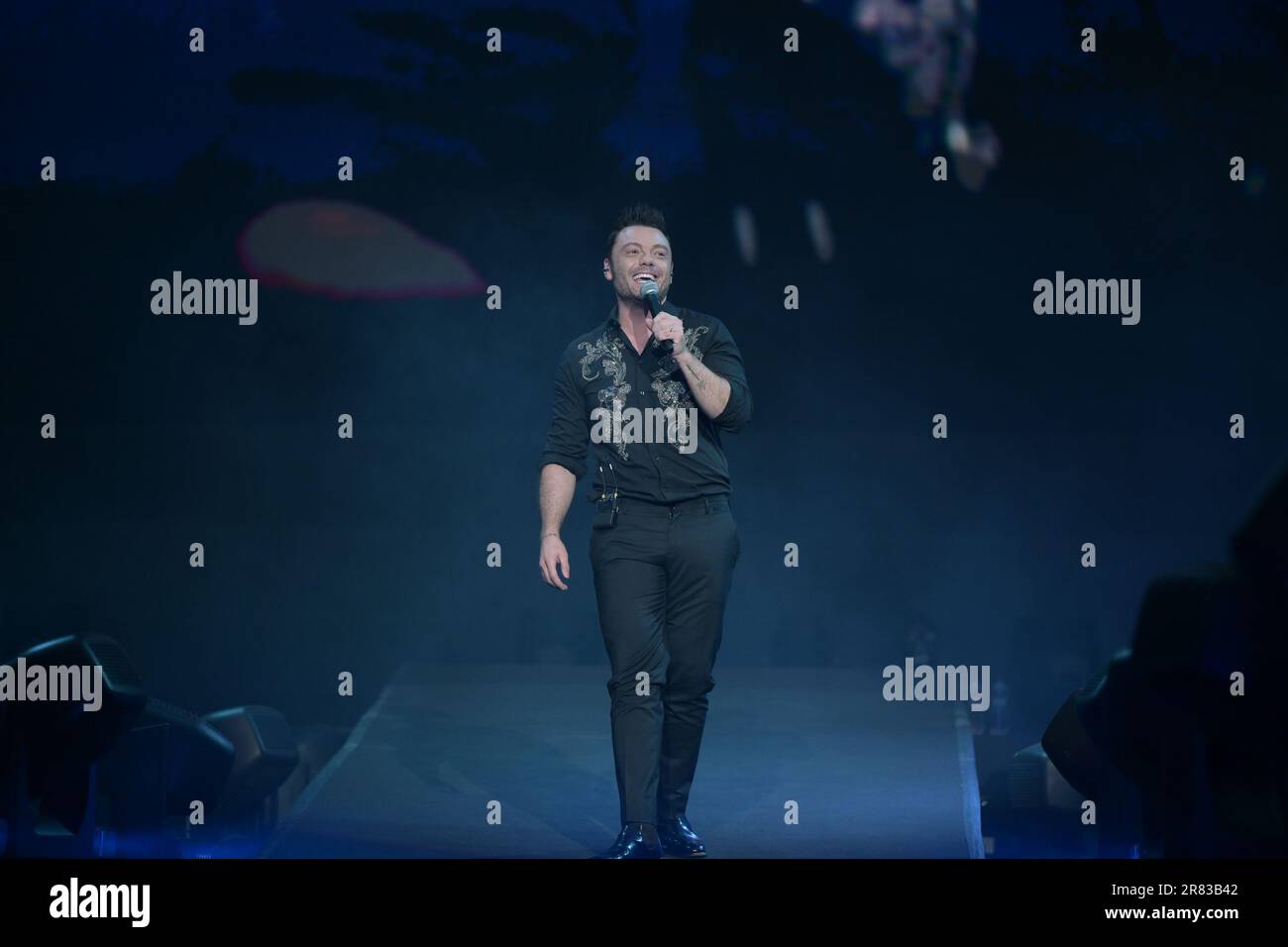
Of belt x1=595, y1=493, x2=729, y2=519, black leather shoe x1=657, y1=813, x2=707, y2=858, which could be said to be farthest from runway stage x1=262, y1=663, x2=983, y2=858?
belt x1=595, y1=493, x2=729, y2=519

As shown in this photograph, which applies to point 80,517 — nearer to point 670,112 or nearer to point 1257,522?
point 670,112

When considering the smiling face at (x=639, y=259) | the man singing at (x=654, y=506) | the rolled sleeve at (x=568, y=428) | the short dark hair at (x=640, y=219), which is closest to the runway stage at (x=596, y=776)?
the man singing at (x=654, y=506)

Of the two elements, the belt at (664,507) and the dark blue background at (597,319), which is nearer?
the belt at (664,507)

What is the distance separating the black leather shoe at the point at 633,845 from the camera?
3814mm

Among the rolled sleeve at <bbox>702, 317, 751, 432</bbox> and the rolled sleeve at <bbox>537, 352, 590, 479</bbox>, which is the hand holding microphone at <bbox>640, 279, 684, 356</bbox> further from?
the rolled sleeve at <bbox>537, 352, 590, 479</bbox>

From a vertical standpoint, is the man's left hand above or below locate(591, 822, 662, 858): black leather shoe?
above

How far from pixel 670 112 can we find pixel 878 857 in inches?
129

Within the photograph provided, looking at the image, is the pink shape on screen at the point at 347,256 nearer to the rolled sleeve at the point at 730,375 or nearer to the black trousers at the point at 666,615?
the rolled sleeve at the point at 730,375

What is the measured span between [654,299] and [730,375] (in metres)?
0.30

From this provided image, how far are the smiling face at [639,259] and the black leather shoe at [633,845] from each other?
1.25 metres

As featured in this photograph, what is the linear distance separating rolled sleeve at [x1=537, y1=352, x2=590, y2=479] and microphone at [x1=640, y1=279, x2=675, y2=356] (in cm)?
29

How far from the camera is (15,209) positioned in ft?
19.4

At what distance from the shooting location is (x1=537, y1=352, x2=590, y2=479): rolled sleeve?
4.19 metres

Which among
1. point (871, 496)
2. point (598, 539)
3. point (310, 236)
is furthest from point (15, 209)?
Answer: point (871, 496)
